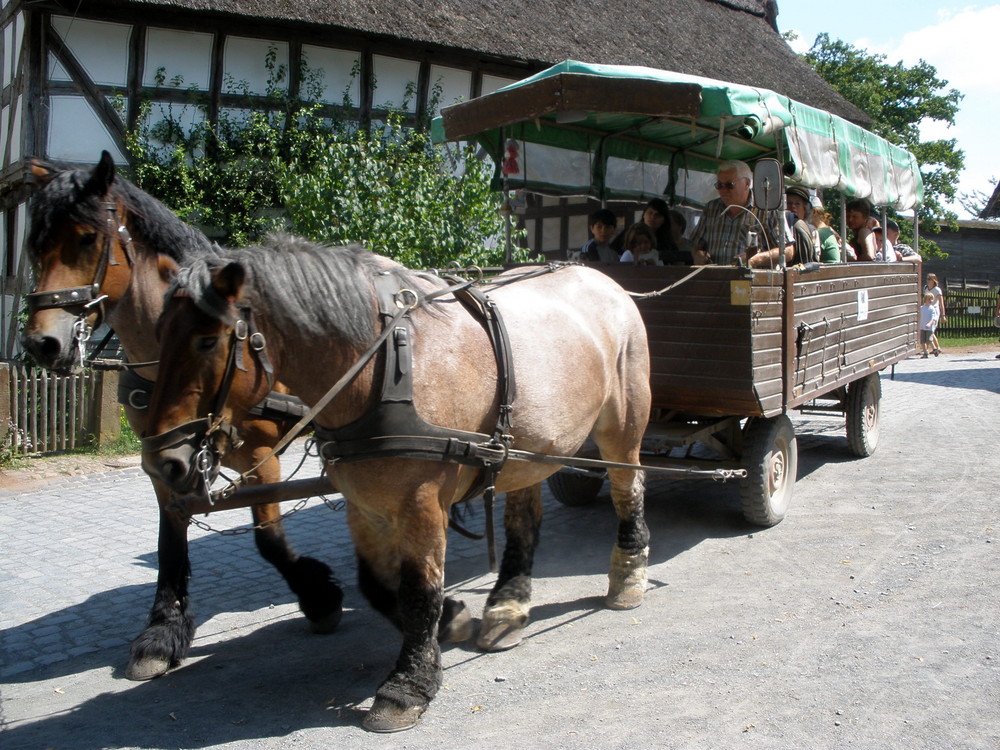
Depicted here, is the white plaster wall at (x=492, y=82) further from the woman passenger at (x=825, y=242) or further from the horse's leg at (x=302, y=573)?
the horse's leg at (x=302, y=573)

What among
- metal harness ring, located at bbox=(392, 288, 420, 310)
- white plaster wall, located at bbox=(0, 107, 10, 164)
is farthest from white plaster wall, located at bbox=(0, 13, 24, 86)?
metal harness ring, located at bbox=(392, 288, 420, 310)

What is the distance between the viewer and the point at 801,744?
305cm

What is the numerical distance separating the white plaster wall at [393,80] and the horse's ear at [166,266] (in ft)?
31.8

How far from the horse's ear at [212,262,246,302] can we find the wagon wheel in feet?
12.2

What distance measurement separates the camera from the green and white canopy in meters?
4.93

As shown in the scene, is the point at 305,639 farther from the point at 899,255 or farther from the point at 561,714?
the point at 899,255

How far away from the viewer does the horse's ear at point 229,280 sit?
2.77 metres

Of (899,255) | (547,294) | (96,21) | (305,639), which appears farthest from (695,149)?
(96,21)

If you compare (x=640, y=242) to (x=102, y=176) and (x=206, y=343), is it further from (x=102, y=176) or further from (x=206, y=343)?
(x=206, y=343)

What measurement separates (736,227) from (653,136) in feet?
5.90

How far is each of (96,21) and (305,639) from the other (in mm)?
9647

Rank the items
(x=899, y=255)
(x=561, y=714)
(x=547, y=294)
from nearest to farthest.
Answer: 1. (x=561, y=714)
2. (x=547, y=294)
3. (x=899, y=255)

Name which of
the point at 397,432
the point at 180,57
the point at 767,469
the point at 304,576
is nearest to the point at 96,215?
the point at 397,432

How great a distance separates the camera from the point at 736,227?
19.2 feet
